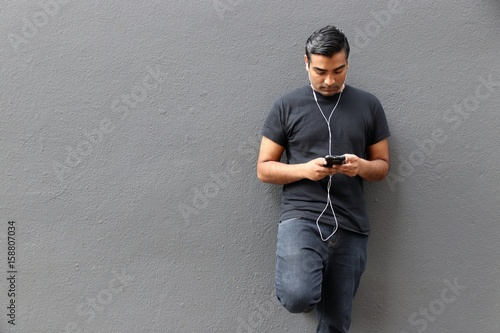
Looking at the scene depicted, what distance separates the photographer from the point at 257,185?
279 cm

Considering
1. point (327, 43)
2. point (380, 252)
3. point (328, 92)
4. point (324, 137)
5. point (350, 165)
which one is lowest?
point (380, 252)

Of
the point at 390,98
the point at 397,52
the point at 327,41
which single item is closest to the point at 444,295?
the point at 390,98

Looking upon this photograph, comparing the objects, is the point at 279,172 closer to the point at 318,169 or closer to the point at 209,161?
the point at 318,169

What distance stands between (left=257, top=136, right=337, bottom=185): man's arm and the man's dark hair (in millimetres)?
500

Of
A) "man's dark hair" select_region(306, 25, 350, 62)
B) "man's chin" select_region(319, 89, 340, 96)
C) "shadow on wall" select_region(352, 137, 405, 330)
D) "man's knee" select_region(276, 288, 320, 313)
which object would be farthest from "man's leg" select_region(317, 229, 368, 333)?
"man's dark hair" select_region(306, 25, 350, 62)

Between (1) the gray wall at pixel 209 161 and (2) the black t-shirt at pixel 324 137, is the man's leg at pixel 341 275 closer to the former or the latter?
(2) the black t-shirt at pixel 324 137

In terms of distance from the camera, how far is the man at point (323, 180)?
2.37m

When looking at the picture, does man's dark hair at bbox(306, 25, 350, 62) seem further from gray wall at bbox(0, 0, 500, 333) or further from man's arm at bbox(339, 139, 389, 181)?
man's arm at bbox(339, 139, 389, 181)

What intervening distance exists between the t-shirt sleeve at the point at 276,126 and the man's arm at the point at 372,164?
1.25ft

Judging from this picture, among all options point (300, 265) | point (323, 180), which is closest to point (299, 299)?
point (300, 265)

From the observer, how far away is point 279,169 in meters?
2.48

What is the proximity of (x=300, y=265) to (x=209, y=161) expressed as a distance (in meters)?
0.81

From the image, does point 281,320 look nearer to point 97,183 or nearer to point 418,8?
point 97,183

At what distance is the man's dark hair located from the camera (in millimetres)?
2285
